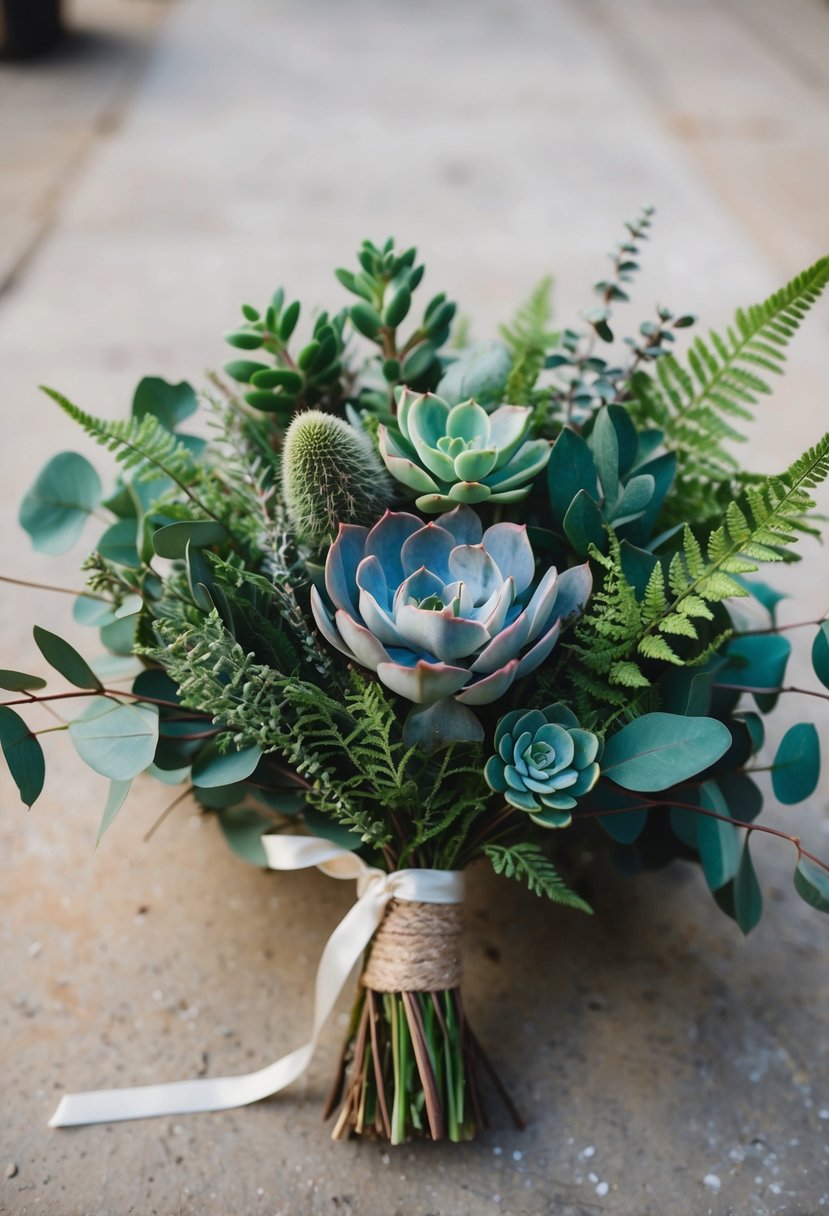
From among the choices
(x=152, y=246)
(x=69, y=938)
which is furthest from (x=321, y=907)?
(x=152, y=246)

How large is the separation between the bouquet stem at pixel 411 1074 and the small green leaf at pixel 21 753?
259mm

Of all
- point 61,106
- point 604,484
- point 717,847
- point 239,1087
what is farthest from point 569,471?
point 61,106

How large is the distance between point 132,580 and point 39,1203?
16.1 inches

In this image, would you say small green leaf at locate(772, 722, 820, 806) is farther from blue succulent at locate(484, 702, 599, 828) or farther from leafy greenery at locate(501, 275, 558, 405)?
leafy greenery at locate(501, 275, 558, 405)

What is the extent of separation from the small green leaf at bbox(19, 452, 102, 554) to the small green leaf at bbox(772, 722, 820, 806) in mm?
526

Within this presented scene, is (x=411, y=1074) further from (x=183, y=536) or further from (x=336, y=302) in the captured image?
(x=336, y=302)

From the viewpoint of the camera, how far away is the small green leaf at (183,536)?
624 mm

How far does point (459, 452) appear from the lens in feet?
2.04

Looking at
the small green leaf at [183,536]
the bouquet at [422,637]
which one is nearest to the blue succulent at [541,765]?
the bouquet at [422,637]

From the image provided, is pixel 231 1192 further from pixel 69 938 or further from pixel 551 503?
pixel 551 503

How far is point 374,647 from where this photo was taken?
0.55 m

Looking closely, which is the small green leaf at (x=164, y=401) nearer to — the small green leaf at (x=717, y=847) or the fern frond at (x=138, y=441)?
the fern frond at (x=138, y=441)

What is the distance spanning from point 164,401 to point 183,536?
166 mm

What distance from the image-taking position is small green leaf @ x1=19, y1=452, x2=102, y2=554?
76 cm
